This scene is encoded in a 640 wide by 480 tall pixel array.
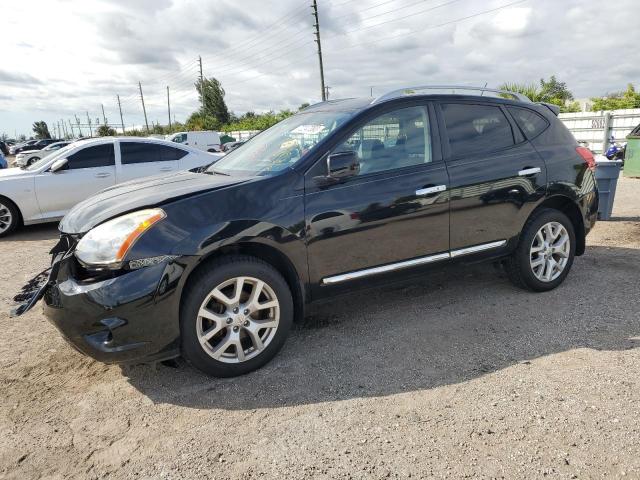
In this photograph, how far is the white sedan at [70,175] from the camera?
783 cm

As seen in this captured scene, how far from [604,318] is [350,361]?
216cm

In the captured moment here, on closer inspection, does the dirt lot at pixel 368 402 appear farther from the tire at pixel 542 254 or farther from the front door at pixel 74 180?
the front door at pixel 74 180

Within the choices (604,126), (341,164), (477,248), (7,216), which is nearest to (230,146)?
(604,126)

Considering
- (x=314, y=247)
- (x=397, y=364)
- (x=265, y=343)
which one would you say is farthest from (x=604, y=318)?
(x=265, y=343)

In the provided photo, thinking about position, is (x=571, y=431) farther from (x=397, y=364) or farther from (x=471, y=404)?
(x=397, y=364)

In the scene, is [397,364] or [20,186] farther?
[20,186]

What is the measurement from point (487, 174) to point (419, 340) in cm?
147

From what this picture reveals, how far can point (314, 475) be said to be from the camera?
7.43ft

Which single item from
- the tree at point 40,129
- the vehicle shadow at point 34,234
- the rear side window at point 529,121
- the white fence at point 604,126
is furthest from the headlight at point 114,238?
the tree at point 40,129

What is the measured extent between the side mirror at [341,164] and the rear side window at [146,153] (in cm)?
626

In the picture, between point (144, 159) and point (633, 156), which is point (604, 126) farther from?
point (144, 159)

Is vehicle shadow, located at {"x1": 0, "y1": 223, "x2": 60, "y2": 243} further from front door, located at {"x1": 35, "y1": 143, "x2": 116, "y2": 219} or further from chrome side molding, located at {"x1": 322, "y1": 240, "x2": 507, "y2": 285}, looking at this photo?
chrome side molding, located at {"x1": 322, "y1": 240, "x2": 507, "y2": 285}

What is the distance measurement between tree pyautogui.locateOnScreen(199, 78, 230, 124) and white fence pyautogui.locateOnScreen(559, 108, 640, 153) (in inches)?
1852

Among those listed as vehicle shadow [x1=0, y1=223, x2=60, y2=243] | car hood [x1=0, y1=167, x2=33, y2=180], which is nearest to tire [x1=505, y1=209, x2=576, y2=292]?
vehicle shadow [x1=0, y1=223, x2=60, y2=243]
